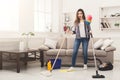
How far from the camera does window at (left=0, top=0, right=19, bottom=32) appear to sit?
5797mm

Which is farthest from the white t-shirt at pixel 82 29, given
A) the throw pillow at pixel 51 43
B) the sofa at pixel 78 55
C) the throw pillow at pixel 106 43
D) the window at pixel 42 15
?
the window at pixel 42 15

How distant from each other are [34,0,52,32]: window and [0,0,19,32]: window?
3.38 feet

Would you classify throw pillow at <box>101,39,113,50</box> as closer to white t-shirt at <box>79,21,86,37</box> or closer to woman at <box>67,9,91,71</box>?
woman at <box>67,9,91,71</box>

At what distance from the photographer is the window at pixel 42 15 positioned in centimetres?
720

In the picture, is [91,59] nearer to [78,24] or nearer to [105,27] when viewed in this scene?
[78,24]

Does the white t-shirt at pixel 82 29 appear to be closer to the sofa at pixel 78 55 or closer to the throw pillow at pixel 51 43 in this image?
the sofa at pixel 78 55

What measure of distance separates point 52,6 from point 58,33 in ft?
3.47

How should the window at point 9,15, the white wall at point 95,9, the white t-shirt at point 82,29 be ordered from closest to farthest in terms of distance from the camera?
the white t-shirt at point 82,29, the window at point 9,15, the white wall at point 95,9

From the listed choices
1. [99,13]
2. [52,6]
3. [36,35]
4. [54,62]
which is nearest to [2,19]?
[36,35]

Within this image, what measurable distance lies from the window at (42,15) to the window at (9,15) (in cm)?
103

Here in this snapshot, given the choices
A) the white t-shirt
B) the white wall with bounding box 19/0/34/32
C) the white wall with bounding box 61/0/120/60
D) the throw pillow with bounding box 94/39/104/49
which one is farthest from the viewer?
the white wall with bounding box 61/0/120/60

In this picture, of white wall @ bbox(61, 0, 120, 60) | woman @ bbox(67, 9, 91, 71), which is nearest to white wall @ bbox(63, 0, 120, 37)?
white wall @ bbox(61, 0, 120, 60)

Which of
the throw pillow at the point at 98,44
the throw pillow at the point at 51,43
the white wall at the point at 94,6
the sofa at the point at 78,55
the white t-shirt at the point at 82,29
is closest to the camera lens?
the white t-shirt at the point at 82,29

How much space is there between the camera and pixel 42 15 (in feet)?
24.6
